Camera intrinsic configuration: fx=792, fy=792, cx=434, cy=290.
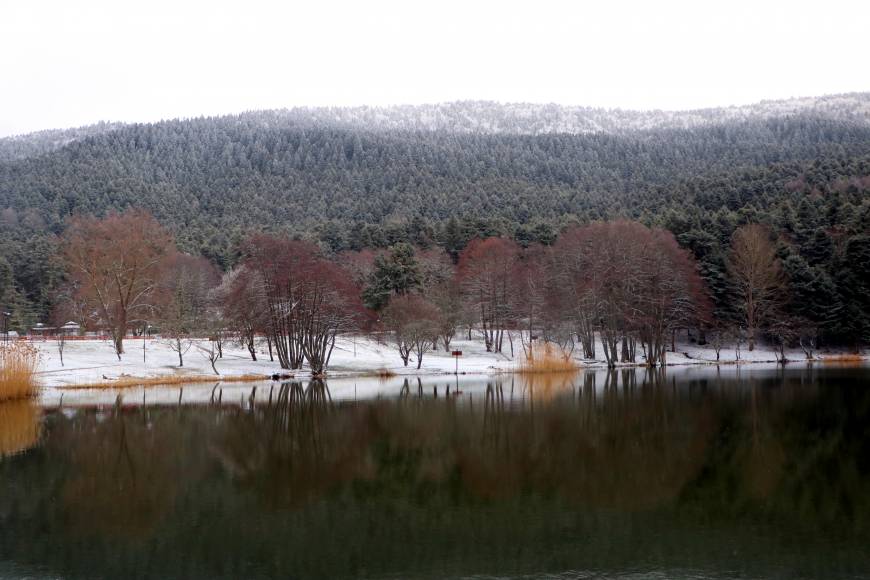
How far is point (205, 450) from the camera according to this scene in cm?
2292

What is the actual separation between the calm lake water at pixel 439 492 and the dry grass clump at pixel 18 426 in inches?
6.9

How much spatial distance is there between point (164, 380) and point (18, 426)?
2178 cm

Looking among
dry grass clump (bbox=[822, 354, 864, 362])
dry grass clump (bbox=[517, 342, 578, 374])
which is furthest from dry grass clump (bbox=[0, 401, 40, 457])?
dry grass clump (bbox=[822, 354, 864, 362])

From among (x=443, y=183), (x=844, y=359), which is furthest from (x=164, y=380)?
(x=443, y=183)

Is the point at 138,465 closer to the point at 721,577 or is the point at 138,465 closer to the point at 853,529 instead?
the point at 721,577

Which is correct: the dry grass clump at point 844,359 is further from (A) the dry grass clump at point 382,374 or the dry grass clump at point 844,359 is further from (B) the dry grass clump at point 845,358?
(A) the dry grass clump at point 382,374

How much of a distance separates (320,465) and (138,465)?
4798 mm

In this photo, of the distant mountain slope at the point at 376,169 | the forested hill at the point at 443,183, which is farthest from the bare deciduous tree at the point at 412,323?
the distant mountain slope at the point at 376,169

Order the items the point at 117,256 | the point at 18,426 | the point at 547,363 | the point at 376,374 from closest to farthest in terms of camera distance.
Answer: the point at 18,426, the point at 117,256, the point at 376,374, the point at 547,363

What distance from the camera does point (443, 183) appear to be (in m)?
150

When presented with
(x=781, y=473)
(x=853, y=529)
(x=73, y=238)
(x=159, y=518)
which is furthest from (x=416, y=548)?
(x=73, y=238)

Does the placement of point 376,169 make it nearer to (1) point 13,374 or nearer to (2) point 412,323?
(2) point 412,323

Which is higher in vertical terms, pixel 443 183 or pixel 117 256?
pixel 443 183

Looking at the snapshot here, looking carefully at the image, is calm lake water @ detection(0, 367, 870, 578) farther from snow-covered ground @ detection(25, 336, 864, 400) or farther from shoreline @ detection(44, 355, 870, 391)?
snow-covered ground @ detection(25, 336, 864, 400)
